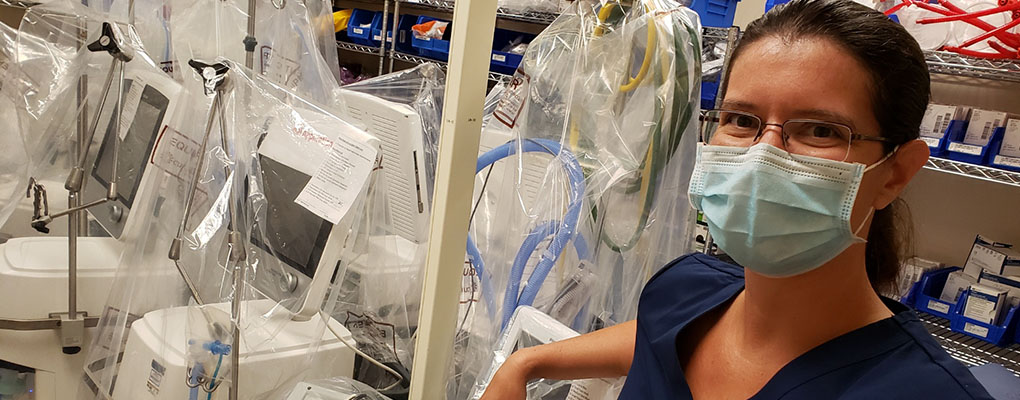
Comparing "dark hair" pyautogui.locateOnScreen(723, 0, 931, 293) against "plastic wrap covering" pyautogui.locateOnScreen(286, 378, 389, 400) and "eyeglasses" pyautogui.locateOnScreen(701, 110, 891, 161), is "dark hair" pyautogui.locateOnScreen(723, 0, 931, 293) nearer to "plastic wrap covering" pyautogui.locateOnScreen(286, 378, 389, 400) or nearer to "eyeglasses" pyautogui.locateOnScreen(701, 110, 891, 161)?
"eyeglasses" pyautogui.locateOnScreen(701, 110, 891, 161)

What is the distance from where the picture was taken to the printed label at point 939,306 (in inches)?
92.5

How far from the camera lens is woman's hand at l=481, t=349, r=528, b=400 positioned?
4.00 feet

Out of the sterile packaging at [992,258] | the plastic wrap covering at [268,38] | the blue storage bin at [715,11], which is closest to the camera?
the plastic wrap covering at [268,38]

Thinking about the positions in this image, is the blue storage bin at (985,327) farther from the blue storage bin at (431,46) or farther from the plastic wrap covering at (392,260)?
the blue storage bin at (431,46)

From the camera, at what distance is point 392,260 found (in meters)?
1.72

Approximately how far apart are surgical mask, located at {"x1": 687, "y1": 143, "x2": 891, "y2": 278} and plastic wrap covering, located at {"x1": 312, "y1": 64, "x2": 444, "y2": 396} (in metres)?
0.83

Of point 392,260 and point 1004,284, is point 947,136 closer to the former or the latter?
point 1004,284

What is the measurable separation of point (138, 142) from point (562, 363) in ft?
3.88

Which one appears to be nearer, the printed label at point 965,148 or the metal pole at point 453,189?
the metal pole at point 453,189

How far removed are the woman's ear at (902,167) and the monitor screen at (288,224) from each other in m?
0.91

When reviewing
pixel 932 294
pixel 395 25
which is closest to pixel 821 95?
pixel 932 294

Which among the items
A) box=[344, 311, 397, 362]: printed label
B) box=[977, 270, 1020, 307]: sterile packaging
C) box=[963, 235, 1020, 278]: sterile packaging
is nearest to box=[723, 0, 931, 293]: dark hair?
box=[344, 311, 397, 362]: printed label

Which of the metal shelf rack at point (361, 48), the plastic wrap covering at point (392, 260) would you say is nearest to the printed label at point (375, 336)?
the plastic wrap covering at point (392, 260)

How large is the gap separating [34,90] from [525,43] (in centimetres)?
225
